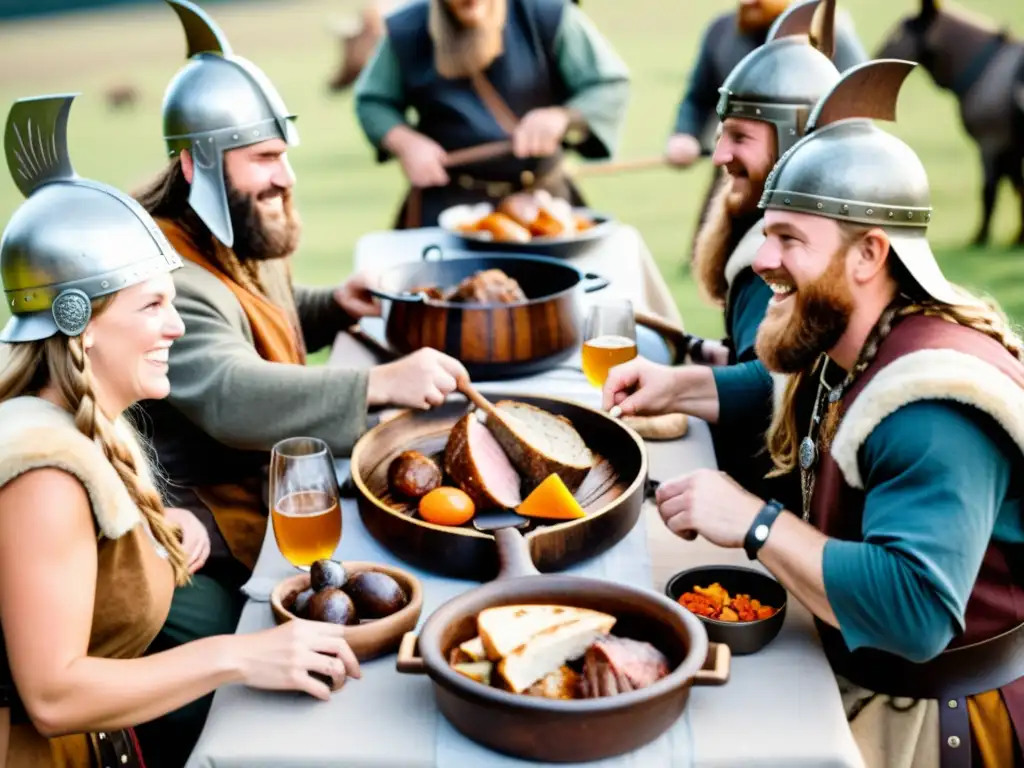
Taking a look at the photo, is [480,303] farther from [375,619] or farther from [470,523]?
[375,619]

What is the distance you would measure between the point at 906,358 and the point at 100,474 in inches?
57.4

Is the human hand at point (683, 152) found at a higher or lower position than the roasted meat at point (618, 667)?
lower

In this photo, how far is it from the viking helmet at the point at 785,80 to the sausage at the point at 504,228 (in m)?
1.31

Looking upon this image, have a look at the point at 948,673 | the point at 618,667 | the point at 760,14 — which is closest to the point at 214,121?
the point at 618,667

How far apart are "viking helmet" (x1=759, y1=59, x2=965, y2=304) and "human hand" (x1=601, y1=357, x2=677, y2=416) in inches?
32.9

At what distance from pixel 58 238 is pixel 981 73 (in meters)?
8.70

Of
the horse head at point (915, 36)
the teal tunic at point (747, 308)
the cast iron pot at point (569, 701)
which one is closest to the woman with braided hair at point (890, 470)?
the cast iron pot at point (569, 701)

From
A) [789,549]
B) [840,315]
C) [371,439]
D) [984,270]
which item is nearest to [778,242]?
[840,315]

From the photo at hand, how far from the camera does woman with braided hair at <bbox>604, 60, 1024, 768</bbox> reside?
1932 millimetres

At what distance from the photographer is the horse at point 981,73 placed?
8875mm

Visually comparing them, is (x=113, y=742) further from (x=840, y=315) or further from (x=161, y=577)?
(x=840, y=315)

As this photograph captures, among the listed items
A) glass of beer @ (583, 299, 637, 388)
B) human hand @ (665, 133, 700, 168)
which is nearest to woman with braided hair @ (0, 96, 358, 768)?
glass of beer @ (583, 299, 637, 388)

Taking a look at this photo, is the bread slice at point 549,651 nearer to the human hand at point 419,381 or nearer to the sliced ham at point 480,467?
the sliced ham at point 480,467

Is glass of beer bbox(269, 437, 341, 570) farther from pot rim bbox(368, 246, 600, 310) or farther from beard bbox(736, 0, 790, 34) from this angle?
beard bbox(736, 0, 790, 34)
